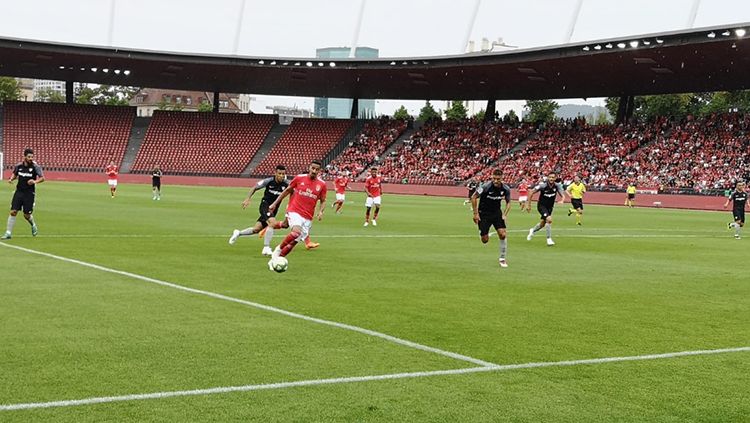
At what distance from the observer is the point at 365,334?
927cm

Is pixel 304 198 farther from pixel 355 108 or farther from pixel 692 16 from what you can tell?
pixel 355 108

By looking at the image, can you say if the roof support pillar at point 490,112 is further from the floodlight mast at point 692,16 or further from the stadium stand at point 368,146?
the floodlight mast at point 692,16

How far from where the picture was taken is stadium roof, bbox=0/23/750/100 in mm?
50688

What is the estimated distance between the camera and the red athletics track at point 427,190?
50.5 metres

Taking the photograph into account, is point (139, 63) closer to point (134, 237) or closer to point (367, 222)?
point (367, 222)

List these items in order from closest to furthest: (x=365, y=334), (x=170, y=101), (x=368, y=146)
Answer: (x=365, y=334) → (x=368, y=146) → (x=170, y=101)

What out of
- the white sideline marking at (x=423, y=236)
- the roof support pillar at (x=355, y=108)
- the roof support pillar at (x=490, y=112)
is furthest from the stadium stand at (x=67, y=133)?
the white sideline marking at (x=423, y=236)

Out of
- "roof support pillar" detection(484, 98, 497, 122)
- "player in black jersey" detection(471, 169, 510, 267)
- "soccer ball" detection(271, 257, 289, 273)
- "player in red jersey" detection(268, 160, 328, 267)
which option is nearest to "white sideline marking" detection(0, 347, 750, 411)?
"soccer ball" detection(271, 257, 289, 273)

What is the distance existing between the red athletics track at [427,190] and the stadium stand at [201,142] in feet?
9.95

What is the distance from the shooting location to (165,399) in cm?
645

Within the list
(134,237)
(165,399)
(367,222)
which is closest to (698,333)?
(165,399)

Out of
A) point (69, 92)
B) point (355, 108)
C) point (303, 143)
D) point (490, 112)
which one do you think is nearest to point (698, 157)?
point (490, 112)

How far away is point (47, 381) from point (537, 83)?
63.0 meters

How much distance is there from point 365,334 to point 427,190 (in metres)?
54.9
